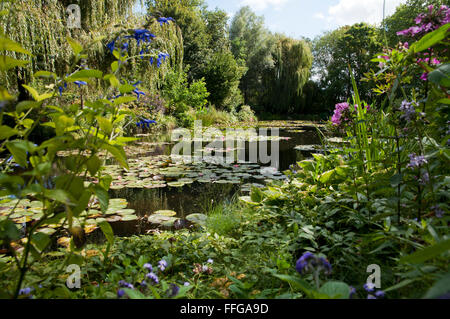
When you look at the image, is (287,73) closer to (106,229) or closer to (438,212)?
(438,212)

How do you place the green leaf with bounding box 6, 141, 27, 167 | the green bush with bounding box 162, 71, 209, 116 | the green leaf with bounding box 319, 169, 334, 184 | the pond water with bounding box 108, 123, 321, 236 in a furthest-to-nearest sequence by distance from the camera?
the green bush with bounding box 162, 71, 209, 116 < the pond water with bounding box 108, 123, 321, 236 < the green leaf with bounding box 319, 169, 334, 184 < the green leaf with bounding box 6, 141, 27, 167

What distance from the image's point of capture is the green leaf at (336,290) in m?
0.53

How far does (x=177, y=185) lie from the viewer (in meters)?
3.05

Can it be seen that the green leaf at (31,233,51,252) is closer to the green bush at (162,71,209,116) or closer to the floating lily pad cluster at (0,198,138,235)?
the floating lily pad cluster at (0,198,138,235)

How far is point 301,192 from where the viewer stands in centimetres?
186

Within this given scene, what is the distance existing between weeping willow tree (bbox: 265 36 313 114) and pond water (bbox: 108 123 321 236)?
14.0 m

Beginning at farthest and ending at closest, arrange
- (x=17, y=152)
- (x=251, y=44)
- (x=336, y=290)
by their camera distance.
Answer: (x=251, y=44) → (x=17, y=152) → (x=336, y=290)

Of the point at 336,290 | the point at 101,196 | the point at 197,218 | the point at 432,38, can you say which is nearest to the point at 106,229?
the point at 101,196

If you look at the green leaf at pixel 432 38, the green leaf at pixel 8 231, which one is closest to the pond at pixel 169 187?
the green leaf at pixel 8 231

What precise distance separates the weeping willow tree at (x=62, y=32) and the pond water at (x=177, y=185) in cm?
146

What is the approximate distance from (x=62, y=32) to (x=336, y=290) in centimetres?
494

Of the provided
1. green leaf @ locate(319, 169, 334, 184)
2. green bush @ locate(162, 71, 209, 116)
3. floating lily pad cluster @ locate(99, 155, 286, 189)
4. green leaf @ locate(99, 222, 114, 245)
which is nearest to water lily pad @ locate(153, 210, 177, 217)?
floating lily pad cluster @ locate(99, 155, 286, 189)

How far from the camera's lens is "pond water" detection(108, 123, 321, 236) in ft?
7.85
